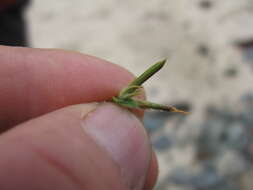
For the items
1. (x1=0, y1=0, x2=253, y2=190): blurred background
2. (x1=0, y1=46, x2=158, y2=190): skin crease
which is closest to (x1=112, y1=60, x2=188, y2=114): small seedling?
(x1=0, y1=46, x2=158, y2=190): skin crease

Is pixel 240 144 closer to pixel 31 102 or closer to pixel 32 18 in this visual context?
pixel 31 102

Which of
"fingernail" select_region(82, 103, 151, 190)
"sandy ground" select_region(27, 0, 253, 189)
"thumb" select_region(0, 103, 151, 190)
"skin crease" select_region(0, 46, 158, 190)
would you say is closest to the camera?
"thumb" select_region(0, 103, 151, 190)

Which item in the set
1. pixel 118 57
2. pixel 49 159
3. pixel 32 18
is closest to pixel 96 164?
pixel 49 159

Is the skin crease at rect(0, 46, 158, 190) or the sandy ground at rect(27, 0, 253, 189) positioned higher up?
the skin crease at rect(0, 46, 158, 190)

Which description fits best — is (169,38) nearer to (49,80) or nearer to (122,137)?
(49,80)

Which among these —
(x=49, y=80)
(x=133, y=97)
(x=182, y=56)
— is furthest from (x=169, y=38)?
(x=133, y=97)

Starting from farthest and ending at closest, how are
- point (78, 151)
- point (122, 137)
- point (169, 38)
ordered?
point (169, 38), point (122, 137), point (78, 151)

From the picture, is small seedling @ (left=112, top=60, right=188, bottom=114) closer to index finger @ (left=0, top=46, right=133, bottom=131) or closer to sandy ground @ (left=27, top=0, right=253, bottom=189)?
index finger @ (left=0, top=46, right=133, bottom=131)

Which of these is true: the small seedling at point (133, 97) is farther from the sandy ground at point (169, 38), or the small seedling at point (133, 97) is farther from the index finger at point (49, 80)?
the sandy ground at point (169, 38)
